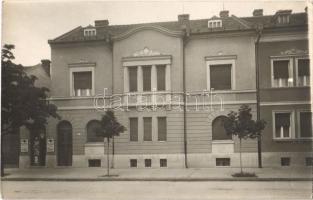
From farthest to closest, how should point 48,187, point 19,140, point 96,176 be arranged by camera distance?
point 19,140
point 96,176
point 48,187

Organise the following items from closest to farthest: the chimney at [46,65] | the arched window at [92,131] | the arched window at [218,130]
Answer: the arched window at [218,130], the arched window at [92,131], the chimney at [46,65]

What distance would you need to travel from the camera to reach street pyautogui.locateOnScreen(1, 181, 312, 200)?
53.3 feet

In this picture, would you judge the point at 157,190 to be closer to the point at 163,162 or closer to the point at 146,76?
the point at 163,162

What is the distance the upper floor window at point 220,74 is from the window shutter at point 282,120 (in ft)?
9.87

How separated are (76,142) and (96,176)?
4084 mm

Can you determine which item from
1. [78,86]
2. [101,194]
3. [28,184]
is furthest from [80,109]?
[101,194]

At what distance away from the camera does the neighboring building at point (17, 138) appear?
26803 millimetres

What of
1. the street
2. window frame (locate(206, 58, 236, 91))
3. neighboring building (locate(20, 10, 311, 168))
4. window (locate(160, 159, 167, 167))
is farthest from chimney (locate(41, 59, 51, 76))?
window frame (locate(206, 58, 236, 91))

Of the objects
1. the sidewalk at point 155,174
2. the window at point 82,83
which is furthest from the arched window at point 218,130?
the window at point 82,83

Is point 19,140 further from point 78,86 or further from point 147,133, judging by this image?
point 147,133

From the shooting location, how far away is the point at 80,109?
26219mm

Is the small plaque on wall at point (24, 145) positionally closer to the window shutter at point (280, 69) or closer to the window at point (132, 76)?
the window at point (132, 76)

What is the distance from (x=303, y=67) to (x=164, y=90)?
25.1 feet

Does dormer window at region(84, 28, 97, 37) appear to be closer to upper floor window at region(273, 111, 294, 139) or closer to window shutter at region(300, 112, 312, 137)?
upper floor window at region(273, 111, 294, 139)
